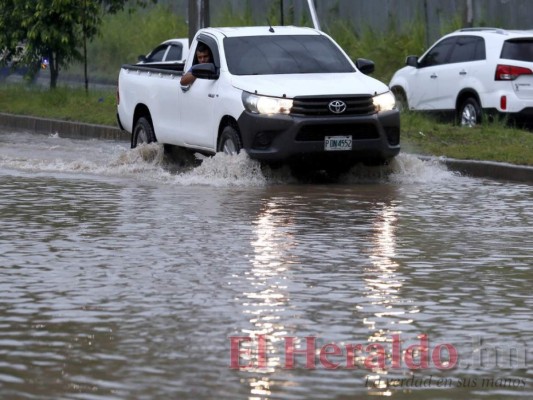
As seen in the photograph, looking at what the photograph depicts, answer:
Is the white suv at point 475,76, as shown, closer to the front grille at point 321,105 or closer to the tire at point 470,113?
the tire at point 470,113

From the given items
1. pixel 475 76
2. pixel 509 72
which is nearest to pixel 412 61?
pixel 475 76

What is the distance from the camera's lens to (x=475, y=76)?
23.0 meters

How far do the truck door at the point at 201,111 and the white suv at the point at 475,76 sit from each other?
5.38 metres

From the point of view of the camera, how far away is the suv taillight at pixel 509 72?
2223 centimetres

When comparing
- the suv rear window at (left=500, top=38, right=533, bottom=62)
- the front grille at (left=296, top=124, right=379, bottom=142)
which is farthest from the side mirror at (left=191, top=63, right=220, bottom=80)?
the suv rear window at (left=500, top=38, right=533, bottom=62)

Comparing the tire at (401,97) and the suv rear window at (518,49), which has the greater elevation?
the suv rear window at (518,49)

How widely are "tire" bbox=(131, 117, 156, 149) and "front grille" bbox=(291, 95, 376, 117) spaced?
3.60m

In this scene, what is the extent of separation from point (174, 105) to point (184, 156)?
1.53 meters

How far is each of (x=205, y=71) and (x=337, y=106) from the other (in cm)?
171

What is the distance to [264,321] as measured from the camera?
8594 mm

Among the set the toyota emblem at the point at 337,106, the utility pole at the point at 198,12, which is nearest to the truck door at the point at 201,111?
the toyota emblem at the point at 337,106

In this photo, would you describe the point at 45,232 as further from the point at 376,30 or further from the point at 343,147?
the point at 376,30

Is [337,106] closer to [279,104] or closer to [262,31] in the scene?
[279,104]

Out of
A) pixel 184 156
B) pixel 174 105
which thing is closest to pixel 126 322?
pixel 174 105
